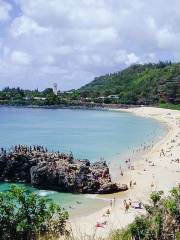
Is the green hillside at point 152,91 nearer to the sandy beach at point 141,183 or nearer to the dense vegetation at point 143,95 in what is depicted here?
the dense vegetation at point 143,95

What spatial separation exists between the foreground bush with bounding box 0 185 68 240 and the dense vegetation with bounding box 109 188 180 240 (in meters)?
3.22

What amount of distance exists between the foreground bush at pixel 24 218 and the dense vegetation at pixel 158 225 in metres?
3.22

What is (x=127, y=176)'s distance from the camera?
156ft

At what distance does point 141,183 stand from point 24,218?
22825 mm

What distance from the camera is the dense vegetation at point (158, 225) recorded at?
21.7 metres

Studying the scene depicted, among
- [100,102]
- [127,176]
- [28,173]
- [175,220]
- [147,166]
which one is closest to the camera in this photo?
[175,220]

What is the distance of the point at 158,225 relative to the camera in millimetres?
22547

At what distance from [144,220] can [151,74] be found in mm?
167708

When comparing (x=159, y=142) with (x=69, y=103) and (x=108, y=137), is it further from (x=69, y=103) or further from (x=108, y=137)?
(x=69, y=103)

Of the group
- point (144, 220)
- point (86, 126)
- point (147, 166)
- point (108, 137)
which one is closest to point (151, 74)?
point (86, 126)

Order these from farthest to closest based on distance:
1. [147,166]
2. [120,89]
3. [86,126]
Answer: [120,89], [86,126], [147,166]

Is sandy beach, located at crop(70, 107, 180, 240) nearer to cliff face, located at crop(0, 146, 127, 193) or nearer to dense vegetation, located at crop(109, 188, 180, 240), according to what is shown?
dense vegetation, located at crop(109, 188, 180, 240)

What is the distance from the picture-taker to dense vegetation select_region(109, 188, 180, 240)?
21.7 metres

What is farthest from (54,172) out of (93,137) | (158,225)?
(93,137)
